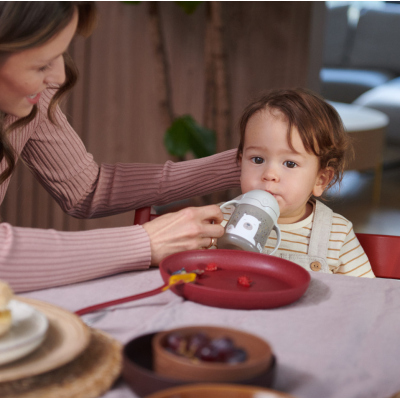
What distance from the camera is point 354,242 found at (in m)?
1.40

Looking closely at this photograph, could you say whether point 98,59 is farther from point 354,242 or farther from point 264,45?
point 354,242

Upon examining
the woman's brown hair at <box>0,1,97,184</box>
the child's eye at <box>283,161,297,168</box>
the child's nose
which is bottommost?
the child's nose

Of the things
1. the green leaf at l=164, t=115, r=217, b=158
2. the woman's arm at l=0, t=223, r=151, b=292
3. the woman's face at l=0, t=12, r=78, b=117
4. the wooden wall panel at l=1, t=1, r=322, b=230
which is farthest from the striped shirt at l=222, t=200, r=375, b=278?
the green leaf at l=164, t=115, r=217, b=158

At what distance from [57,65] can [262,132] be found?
560 millimetres

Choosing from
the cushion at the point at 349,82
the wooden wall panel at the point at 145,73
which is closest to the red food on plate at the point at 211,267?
the wooden wall panel at the point at 145,73

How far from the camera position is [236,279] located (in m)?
0.99

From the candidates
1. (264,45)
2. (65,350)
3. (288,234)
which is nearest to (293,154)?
(288,234)

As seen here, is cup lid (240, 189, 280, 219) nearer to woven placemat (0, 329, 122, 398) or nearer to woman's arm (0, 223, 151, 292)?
woman's arm (0, 223, 151, 292)

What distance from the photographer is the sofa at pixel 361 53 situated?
645 centimetres

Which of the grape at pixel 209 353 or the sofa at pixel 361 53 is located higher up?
the sofa at pixel 361 53

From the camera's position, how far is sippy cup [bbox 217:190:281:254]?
1.12 meters

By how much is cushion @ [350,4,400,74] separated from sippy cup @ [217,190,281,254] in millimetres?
5966

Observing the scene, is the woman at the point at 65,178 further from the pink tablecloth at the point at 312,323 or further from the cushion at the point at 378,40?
the cushion at the point at 378,40

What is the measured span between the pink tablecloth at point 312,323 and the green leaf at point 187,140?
1961 millimetres
